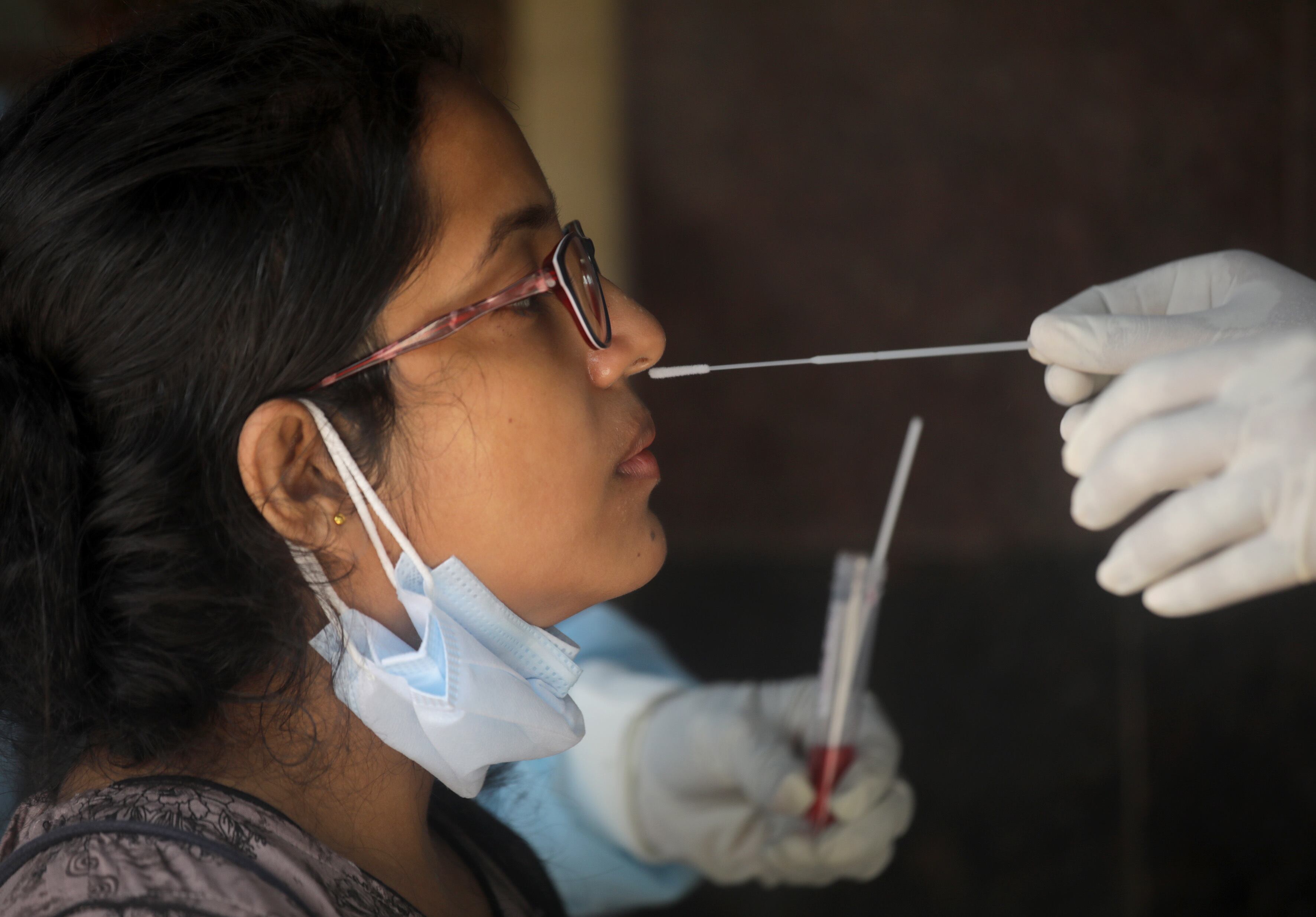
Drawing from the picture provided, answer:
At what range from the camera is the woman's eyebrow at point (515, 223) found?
908 millimetres

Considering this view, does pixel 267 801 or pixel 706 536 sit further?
pixel 706 536

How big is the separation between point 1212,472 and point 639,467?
0.51m

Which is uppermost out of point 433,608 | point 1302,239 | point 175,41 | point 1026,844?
point 175,41

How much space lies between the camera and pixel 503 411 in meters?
0.91

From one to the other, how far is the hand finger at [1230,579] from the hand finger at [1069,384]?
23cm

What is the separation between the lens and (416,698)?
87cm

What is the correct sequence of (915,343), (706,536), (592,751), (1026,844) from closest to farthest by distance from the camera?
(592,751) → (1026,844) → (915,343) → (706,536)

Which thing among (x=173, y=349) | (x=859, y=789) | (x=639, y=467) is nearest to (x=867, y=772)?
(x=859, y=789)

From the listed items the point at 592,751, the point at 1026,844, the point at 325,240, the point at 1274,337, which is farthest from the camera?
the point at 1026,844

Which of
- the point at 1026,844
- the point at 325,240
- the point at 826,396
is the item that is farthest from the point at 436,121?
the point at 1026,844

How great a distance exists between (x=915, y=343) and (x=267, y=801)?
6.37ft

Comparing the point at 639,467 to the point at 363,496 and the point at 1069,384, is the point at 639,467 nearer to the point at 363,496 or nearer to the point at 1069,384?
the point at 363,496

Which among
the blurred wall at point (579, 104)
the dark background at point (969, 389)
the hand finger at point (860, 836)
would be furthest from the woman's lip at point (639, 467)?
the blurred wall at point (579, 104)

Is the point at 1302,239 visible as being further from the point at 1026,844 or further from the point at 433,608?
the point at 433,608
